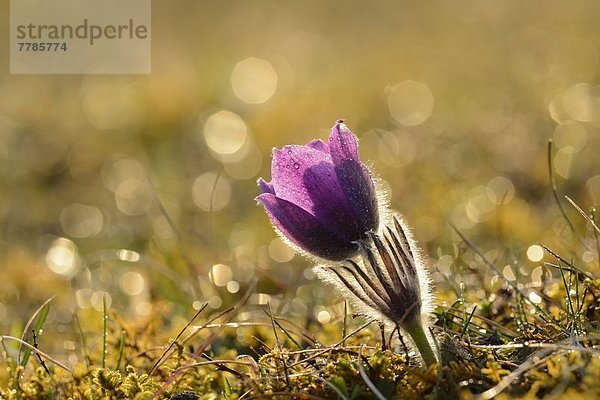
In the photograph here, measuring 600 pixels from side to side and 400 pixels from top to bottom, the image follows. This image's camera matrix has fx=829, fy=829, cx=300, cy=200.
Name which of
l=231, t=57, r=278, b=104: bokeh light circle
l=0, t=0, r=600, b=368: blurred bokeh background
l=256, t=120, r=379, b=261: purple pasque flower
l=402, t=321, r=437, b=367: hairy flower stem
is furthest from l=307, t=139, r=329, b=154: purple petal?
l=231, t=57, r=278, b=104: bokeh light circle

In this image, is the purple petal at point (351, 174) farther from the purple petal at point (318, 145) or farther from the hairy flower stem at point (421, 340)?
the hairy flower stem at point (421, 340)

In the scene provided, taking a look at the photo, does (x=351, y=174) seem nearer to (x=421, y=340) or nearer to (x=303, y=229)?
(x=303, y=229)

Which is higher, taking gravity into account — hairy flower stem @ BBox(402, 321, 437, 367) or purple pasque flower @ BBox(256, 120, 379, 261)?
purple pasque flower @ BBox(256, 120, 379, 261)

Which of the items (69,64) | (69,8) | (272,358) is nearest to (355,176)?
Result: (272,358)

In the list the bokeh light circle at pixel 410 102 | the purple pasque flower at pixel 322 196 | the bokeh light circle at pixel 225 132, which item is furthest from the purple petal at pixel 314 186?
the bokeh light circle at pixel 410 102

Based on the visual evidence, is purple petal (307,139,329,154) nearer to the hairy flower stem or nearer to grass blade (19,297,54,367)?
the hairy flower stem
